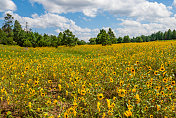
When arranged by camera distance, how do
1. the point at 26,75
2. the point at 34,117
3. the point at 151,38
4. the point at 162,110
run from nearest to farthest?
the point at 162,110 < the point at 34,117 < the point at 26,75 < the point at 151,38

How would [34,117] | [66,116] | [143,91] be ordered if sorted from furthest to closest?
[143,91], [34,117], [66,116]

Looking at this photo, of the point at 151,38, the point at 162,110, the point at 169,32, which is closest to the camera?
the point at 162,110

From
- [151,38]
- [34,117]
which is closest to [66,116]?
[34,117]

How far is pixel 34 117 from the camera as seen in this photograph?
3164 mm

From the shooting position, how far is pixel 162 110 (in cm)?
290

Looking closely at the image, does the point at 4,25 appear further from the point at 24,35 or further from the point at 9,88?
the point at 9,88

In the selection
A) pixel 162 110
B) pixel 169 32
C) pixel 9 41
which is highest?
pixel 169 32

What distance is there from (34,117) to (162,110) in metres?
3.10

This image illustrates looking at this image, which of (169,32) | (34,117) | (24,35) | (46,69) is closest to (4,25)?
(24,35)

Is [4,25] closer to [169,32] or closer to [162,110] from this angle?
[162,110]

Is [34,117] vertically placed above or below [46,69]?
below

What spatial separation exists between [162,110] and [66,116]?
2.20 metres

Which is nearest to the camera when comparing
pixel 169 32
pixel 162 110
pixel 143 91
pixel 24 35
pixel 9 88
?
pixel 162 110

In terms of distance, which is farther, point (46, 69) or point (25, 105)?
point (46, 69)
